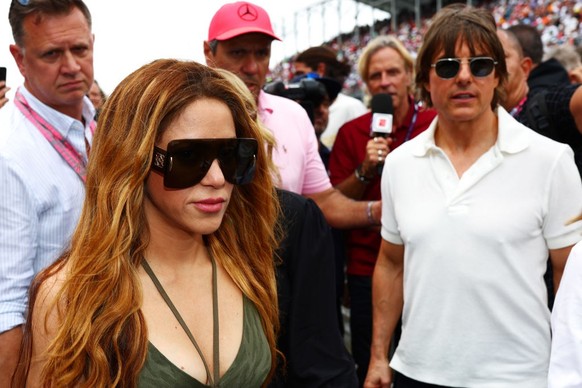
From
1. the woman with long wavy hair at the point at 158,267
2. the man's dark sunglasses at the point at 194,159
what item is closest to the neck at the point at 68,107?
the woman with long wavy hair at the point at 158,267

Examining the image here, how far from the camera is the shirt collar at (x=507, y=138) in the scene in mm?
2751

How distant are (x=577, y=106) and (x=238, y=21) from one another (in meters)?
1.60

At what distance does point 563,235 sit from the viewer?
8.73ft

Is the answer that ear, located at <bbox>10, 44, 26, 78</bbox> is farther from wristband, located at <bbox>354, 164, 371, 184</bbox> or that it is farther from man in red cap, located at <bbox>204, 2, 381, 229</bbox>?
wristband, located at <bbox>354, 164, 371, 184</bbox>

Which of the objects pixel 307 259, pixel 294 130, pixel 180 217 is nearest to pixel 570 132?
pixel 294 130

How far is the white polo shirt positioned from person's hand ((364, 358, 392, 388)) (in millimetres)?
336

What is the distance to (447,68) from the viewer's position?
2990 millimetres

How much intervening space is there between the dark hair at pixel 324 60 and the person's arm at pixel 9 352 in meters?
4.29

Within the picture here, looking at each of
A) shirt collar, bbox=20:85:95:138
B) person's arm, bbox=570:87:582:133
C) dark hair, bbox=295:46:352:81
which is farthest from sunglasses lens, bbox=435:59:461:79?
dark hair, bbox=295:46:352:81

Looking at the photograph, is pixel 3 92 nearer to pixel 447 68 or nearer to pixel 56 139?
pixel 56 139

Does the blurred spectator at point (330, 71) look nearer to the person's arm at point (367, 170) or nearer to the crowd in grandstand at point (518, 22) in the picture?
the person's arm at point (367, 170)

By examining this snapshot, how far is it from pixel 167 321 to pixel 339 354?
1.97 feet

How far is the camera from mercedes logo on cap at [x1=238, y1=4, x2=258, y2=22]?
338 cm

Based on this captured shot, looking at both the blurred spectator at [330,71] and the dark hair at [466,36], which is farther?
the blurred spectator at [330,71]
